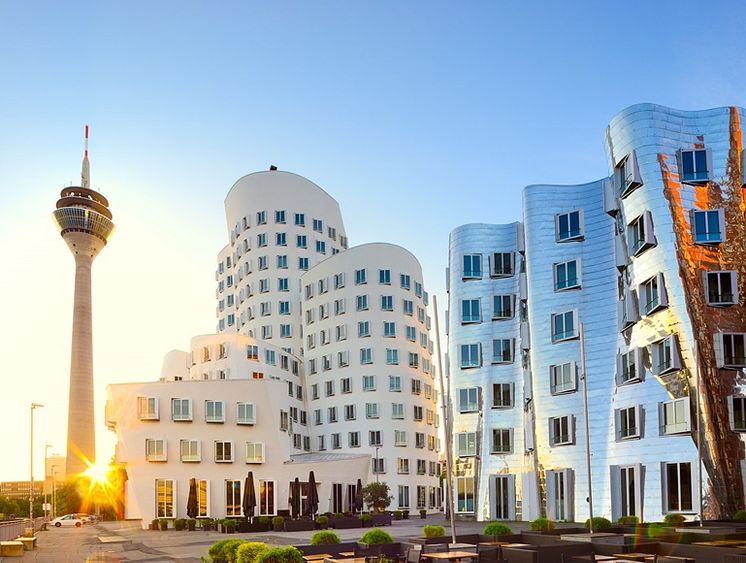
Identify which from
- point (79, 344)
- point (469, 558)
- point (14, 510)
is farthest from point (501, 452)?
point (79, 344)

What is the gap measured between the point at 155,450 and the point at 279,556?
51.0m

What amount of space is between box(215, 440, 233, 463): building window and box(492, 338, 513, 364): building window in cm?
2362

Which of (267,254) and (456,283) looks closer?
(456,283)

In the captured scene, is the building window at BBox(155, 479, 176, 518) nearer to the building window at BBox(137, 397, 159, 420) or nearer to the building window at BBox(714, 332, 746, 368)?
the building window at BBox(137, 397, 159, 420)

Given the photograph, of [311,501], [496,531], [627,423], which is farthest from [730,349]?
[311,501]

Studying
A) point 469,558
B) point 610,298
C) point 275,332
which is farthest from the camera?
point 275,332

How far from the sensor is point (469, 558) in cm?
2369

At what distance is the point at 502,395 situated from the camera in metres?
57.4

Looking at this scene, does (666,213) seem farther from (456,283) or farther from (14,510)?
(14,510)

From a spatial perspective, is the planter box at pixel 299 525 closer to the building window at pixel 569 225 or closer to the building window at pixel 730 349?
the building window at pixel 569 225

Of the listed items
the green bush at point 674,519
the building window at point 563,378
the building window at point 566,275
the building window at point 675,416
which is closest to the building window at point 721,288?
the building window at point 675,416

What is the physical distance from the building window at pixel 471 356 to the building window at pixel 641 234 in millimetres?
15084

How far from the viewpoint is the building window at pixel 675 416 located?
41.8 m

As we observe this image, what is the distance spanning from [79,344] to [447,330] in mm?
97839
